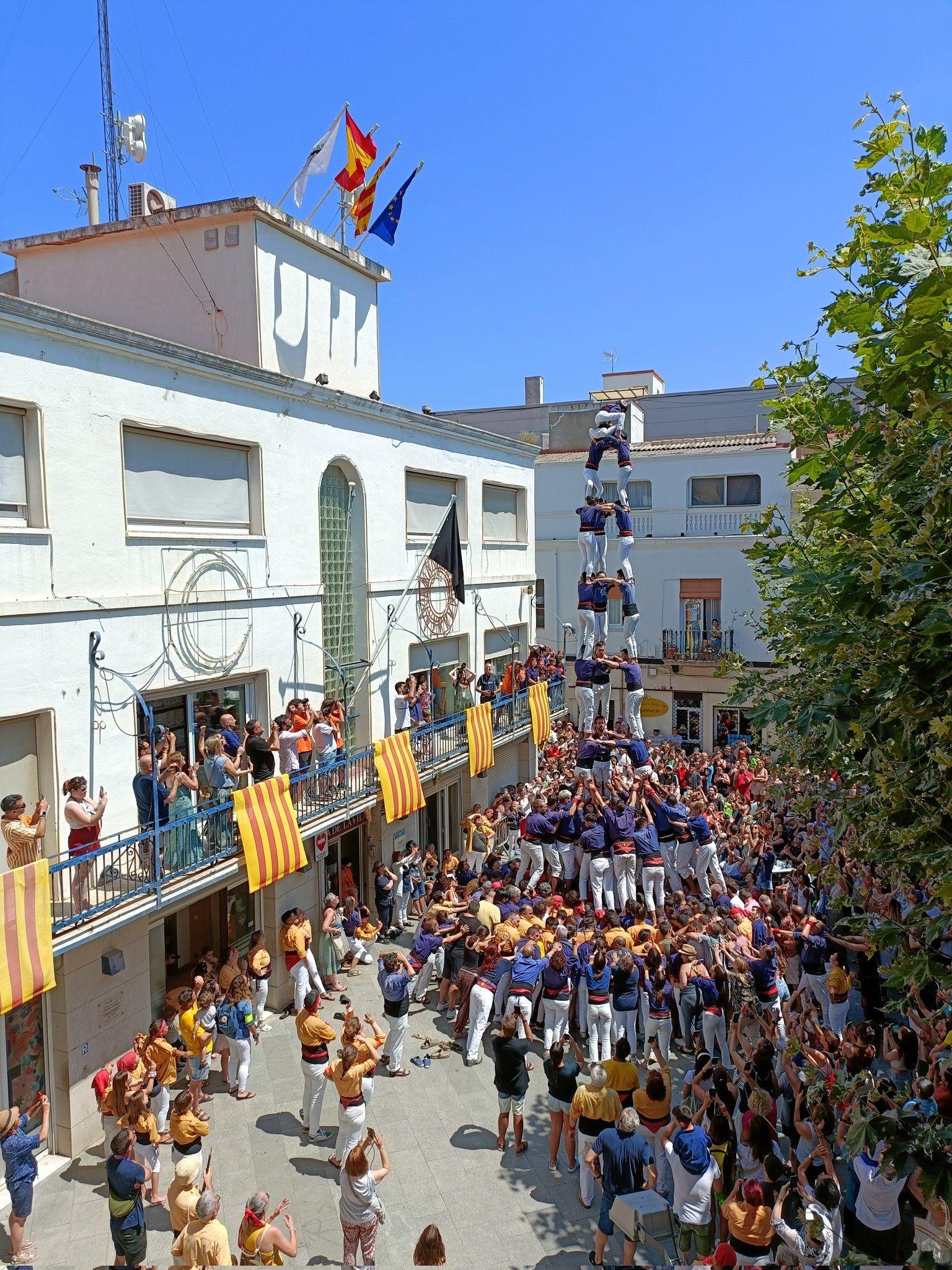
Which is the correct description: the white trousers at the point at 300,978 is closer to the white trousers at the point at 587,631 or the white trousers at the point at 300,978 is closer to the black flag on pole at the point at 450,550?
the white trousers at the point at 587,631

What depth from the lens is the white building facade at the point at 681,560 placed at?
3144cm

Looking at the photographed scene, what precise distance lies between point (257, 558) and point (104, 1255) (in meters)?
9.26

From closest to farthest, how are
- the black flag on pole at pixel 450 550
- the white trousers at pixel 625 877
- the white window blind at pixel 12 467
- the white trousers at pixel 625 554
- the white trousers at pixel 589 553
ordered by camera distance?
the white window blind at pixel 12 467, the white trousers at pixel 625 877, the white trousers at pixel 589 553, the white trousers at pixel 625 554, the black flag on pole at pixel 450 550

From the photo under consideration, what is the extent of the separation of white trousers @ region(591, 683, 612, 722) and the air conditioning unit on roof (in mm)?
11913

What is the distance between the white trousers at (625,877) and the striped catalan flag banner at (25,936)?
365 inches

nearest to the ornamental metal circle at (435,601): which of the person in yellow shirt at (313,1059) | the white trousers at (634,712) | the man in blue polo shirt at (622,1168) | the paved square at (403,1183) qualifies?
the white trousers at (634,712)

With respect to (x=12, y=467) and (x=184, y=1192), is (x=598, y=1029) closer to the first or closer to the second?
(x=184, y=1192)

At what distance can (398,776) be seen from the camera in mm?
16531

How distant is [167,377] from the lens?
12.7m

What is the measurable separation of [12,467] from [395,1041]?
28.5 ft

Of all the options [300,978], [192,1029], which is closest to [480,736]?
[300,978]

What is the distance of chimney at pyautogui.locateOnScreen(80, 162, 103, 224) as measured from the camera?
56.6ft

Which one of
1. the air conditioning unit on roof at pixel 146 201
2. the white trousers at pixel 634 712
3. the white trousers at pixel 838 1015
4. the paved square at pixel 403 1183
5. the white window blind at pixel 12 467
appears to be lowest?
the paved square at pixel 403 1183

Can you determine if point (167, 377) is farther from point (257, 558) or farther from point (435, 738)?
point (435, 738)
